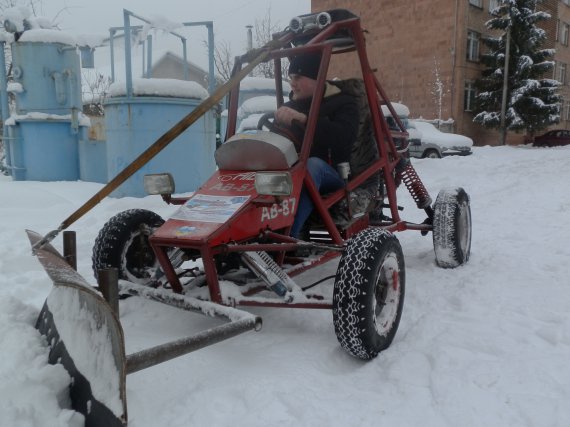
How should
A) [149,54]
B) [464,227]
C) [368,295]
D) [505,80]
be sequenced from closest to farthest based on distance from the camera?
[368,295], [464,227], [149,54], [505,80]

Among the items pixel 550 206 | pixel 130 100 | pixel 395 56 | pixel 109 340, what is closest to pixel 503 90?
pixel 395 56

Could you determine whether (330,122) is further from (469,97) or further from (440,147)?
(469,97)

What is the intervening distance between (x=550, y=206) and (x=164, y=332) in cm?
638

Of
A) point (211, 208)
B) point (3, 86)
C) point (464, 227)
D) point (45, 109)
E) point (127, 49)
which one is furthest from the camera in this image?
point (3, 86)

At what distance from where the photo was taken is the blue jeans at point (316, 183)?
357 centimetres

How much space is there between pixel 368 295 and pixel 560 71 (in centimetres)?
3757

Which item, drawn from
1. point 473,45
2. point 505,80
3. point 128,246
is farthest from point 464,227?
point 473,45

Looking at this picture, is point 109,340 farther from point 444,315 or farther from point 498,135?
point 498,135

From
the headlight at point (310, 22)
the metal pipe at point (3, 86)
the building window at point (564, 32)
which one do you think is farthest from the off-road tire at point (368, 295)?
the building window at point (564, 32)

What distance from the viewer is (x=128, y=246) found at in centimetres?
355

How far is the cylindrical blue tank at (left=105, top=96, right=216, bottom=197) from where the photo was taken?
26.5 feet

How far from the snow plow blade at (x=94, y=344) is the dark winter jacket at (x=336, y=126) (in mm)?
1793

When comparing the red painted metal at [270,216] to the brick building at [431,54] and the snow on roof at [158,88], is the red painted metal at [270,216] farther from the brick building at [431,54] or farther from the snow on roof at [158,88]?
the brick building at [431,54]

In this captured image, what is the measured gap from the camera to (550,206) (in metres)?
7.57
